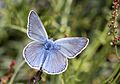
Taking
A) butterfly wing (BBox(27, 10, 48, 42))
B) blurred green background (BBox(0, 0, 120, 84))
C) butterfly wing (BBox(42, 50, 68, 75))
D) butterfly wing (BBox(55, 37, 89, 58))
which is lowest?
blurred green background (BBox(0, 0, 120, 84))

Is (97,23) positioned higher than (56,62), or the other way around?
(56,62)

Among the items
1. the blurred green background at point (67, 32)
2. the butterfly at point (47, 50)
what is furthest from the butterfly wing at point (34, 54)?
the blurred green background at point (67, 32)

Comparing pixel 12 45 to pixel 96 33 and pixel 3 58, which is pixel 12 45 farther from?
pixel 96 33

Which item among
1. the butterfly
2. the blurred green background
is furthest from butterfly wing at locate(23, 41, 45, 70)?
the blurred green background

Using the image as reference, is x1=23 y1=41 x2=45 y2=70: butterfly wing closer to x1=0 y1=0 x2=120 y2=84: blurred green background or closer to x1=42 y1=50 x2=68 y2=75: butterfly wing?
x1=42 y1=50 x2=68 y2=75: butterfly wing

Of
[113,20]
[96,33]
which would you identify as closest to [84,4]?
[96,33]

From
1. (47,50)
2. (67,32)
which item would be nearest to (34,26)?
(47,50)
